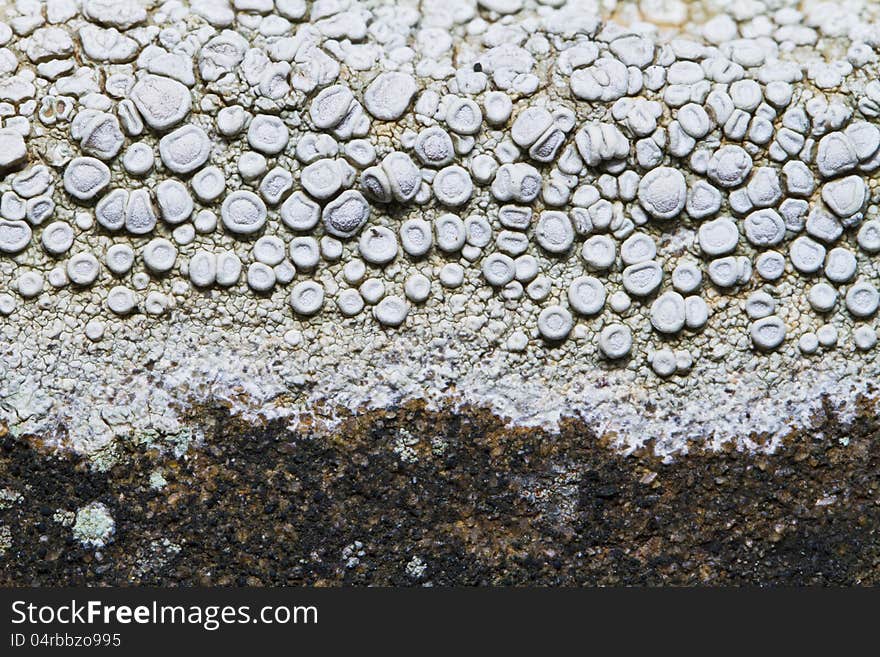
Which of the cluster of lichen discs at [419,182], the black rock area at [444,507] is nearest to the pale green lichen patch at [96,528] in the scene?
the black rock area at [444,507]

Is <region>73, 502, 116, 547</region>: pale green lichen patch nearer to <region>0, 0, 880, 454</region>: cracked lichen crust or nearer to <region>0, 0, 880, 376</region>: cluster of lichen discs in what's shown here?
<region>0, 0, 880, 454</region>: cracked lichen crust

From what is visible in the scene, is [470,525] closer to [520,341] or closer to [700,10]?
[520,341]

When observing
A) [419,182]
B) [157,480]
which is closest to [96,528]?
[157,480]

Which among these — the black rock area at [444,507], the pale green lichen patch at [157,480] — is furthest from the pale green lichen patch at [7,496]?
the pale green lichen patch at [157,480]

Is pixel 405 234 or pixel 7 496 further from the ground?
pixel 405 234

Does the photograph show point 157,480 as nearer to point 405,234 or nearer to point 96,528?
point 96,528

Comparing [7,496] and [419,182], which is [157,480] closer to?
[7,496]

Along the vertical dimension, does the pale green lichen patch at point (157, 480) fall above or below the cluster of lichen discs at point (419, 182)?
below

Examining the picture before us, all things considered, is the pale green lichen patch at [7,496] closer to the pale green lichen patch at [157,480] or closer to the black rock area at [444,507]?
the black rock area at [444,507]
